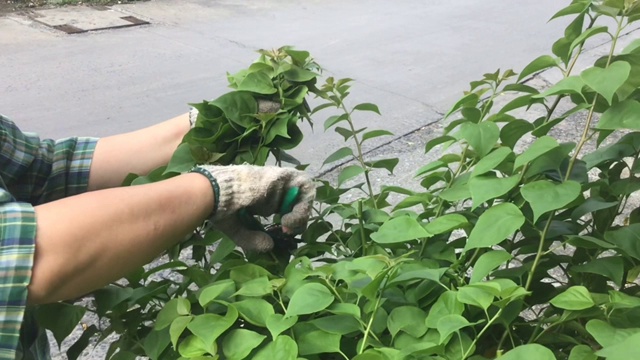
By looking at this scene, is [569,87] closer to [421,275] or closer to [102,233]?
[421,275]

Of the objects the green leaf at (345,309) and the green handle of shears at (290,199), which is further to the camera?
the green handle of shears at (290,199)

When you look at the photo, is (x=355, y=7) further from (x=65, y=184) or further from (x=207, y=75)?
(x=65, y=184)

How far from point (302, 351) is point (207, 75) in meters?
4.51

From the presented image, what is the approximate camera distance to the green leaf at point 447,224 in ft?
3.23

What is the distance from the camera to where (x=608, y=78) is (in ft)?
2.76

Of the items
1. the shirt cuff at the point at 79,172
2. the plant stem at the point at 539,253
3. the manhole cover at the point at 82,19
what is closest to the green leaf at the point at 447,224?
the plant stem at the point at 539,253

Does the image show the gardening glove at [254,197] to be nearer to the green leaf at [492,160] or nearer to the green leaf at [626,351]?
the green leaf at [492,160]

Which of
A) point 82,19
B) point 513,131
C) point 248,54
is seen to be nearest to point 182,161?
point 513,131

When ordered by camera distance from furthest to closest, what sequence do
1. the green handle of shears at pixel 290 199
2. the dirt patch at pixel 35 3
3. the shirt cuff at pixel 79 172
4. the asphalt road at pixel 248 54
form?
the dirt patch at pixel 35 3, the asphalt road at pixel 248 54, the shirt cuff at pixel 79 172, the green handle of shears at pixel 290 199

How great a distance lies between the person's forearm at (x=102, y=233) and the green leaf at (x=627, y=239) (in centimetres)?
64

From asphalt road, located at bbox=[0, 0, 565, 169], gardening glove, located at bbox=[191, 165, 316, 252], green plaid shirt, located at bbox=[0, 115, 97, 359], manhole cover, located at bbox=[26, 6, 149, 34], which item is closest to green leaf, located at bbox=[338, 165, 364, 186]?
gardening glove, located at bbox=[191, 165, 316, 252]

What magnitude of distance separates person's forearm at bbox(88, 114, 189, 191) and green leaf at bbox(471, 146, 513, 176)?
786mm

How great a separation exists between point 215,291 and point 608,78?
2.01ft

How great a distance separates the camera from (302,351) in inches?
34.9
